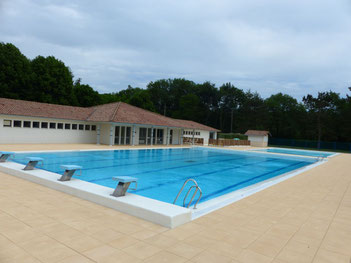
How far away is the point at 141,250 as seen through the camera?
3.43 meters

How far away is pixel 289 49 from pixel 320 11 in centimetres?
804

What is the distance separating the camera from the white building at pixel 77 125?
19.3 m

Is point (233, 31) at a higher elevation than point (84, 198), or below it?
higher

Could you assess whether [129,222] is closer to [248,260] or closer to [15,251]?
[15,251]

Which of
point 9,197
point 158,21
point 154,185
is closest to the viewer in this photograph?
point 9,197

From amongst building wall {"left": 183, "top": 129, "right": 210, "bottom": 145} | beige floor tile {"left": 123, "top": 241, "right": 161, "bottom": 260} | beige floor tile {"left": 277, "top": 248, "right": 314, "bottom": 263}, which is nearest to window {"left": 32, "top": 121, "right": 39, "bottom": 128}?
building wall {"left": 183, "top": 129, "right": 210, "bottom": 145}

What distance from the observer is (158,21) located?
1412 centimetres

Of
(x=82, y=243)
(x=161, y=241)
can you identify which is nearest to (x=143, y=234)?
(x=161, y=241)

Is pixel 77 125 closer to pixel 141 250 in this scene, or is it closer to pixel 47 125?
pixel 47 125

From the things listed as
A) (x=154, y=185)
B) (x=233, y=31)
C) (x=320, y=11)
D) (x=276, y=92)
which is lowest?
(x=154, y=185)

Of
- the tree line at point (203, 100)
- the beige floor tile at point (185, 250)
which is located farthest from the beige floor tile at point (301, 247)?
the tree line at point (203, 100)

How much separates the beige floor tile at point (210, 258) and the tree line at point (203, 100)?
35617mm

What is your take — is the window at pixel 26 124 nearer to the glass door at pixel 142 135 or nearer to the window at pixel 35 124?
the window at pixel 35 124

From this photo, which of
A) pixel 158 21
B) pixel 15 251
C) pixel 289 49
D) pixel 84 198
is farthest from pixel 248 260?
pixel 289 49
